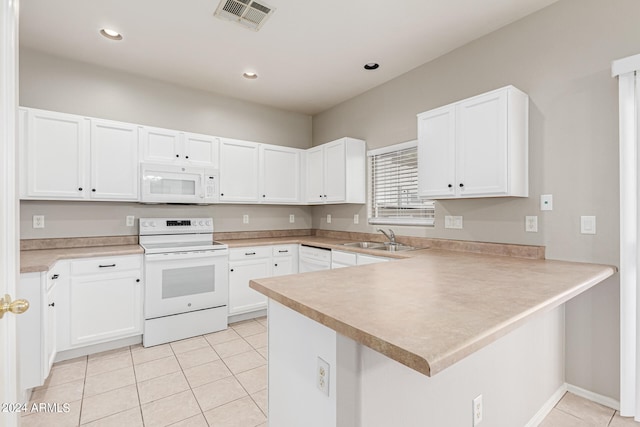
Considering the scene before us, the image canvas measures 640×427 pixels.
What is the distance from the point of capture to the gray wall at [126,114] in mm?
2963

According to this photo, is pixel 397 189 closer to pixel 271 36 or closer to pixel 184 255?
pixel 271 36

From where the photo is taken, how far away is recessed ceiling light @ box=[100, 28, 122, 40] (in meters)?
2.62

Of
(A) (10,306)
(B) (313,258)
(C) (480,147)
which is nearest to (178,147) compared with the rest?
(B) (313,258)

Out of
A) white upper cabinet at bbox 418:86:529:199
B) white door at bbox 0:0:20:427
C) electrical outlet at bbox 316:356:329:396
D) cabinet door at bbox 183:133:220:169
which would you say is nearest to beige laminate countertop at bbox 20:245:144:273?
cabinet door at bbox 183:133:220:169

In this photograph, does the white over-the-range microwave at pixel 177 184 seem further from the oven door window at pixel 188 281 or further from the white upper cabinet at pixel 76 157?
the oven door window at pixel 188 281

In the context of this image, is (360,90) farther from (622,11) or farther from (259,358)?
(259,358)

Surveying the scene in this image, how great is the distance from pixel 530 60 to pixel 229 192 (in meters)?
3.21

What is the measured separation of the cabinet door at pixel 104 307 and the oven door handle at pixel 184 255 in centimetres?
21

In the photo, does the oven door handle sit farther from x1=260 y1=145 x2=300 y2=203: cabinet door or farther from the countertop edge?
the countertop edge

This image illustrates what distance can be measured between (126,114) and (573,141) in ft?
13.5

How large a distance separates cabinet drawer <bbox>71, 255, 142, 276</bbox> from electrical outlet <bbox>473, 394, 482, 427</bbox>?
2875mm

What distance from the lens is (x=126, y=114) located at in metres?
3.37

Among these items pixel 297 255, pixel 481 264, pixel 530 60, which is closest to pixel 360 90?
pixel 530 60

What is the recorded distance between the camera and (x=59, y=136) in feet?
9.21
